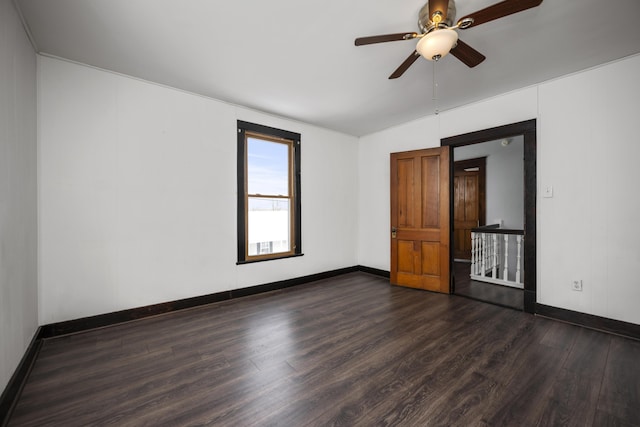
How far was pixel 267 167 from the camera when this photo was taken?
14.4 ft

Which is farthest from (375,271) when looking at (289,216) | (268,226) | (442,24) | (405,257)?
(442,24)

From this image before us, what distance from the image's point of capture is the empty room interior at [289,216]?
6.09 ft

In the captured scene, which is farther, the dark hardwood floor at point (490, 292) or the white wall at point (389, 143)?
the dark hardwood floor at point (490, 292)

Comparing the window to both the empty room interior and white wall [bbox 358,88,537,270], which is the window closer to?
the empty room interior

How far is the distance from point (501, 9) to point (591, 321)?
10.8ft

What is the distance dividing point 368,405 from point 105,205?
3.25 metres

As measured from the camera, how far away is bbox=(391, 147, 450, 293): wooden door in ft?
13.4

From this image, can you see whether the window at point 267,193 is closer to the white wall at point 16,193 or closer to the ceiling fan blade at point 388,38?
the white wall at point 16,193

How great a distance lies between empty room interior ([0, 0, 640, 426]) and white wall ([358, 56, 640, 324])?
19 millimetres

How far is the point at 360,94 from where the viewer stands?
3.55 m

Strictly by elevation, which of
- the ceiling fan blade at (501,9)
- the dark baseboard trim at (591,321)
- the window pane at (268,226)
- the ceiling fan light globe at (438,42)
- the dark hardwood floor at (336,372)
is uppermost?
the ceiling fan blade at (501,9)

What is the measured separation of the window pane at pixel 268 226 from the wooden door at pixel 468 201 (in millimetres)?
4500

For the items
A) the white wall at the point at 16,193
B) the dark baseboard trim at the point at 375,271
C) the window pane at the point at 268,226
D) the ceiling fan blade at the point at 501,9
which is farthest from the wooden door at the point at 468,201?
the white wall at the point at 16,193

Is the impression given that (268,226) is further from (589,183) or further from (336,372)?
(589,183)
